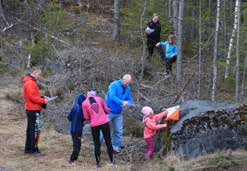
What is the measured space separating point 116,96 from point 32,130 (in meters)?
1.80

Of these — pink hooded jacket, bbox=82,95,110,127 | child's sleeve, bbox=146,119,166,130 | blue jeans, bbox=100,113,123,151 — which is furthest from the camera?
blue jeans, bbox=100,113,123,151

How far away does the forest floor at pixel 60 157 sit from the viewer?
8.68 meters

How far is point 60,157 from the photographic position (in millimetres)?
10172

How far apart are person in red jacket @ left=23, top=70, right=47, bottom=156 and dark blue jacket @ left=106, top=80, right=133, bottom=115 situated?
1275 millimetres

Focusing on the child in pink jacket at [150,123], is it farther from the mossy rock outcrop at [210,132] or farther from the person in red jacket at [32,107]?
the person in red jacket at [32,107]

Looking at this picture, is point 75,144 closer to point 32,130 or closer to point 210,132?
point 32,130

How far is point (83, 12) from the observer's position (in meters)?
28.2

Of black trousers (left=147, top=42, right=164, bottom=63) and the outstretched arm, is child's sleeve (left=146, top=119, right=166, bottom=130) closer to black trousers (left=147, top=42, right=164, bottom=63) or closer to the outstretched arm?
the outstretched arm

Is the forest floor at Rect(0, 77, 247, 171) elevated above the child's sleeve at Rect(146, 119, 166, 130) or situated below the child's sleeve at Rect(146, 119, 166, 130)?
below

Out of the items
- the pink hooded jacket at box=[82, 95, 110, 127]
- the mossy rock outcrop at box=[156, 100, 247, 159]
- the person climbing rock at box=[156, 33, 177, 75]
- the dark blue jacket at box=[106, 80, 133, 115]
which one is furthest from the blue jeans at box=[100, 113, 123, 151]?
the person climbing rock at box=[156, 33, 177, 75]

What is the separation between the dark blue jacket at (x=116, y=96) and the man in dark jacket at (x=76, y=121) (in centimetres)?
72

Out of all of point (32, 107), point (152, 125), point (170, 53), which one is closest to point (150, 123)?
point (152, 125)

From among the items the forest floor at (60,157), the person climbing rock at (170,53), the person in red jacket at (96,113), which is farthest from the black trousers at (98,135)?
the person climbing rock at (170,53)

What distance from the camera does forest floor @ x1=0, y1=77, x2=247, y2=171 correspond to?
8.68 meters
